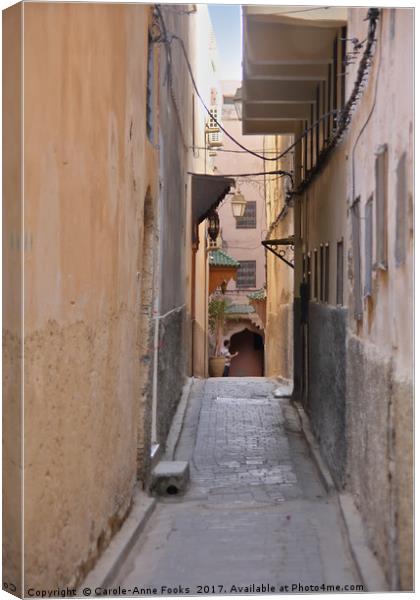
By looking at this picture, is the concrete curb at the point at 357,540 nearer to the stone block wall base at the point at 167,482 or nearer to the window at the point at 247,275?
the stone block wall base at the point at 167,482

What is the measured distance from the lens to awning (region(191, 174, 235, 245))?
15836 millimetres

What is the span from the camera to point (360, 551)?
5621mm

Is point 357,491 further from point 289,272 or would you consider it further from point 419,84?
point 289,272

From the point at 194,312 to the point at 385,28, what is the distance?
1333 centimetres

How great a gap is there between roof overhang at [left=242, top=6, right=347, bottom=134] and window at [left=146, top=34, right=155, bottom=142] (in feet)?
3.24

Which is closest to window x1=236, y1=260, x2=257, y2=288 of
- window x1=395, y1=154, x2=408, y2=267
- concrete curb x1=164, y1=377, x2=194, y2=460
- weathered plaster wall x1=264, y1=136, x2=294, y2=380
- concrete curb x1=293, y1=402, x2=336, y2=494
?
weathered plaster wall x1=264, y1=136, x2=294, y2=380

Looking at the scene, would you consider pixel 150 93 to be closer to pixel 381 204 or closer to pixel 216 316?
pixel 381 204

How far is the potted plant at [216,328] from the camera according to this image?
22.8m

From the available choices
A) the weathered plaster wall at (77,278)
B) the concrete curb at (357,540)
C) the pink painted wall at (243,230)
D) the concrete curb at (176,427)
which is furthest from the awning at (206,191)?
the pink painted wall at (243,230)

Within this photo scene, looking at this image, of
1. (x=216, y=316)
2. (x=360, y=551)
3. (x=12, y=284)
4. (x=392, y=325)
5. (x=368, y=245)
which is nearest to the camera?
(x=12, y=284)

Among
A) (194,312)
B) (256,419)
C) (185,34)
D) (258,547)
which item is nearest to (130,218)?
(258,547)

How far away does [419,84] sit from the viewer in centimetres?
439

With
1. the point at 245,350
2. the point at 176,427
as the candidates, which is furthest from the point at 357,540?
the point at 245,350

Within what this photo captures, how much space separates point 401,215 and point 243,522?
343 cm
